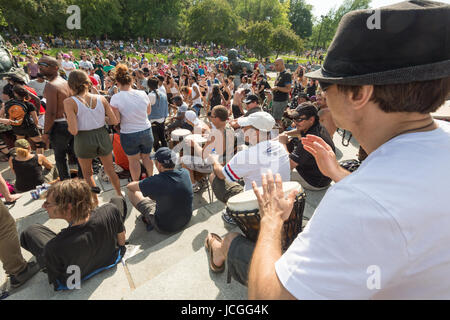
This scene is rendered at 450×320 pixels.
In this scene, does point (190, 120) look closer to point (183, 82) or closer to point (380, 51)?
point (380, 51)

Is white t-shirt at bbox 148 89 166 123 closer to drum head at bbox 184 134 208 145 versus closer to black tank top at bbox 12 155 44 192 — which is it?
drum head at bbox 184 134 208 145

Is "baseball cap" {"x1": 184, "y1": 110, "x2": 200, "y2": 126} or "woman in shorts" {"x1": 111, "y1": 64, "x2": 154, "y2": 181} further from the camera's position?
"baseball cap" {"x1": 184, "y1": 110, "x2": 200, "y2": 126}

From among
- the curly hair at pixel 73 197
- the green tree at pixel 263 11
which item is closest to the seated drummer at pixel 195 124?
the curly hair at pixel 73 197

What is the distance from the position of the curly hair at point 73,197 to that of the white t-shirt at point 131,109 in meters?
1.67

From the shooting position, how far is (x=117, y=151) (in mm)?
4754

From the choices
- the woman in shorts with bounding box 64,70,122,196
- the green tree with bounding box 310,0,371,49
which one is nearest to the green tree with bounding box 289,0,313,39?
the green tree with bounding box 310,0,371,49

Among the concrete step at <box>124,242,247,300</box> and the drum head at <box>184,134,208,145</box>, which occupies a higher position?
the drum head at <box>184,134,208,145</box>

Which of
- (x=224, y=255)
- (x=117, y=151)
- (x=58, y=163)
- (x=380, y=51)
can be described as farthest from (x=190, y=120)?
(x=380, y=51)

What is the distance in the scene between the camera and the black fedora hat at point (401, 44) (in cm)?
77

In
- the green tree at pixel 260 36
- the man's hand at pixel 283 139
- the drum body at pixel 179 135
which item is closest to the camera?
the man's hand at pixel 283 139

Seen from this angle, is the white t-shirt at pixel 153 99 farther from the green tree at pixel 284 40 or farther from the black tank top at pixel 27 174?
the green tree at pixel 284 40

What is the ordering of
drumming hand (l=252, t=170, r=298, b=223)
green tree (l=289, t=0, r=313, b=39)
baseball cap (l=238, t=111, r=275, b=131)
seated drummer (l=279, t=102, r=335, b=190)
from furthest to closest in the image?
green tree (l=289, t=0, r=313, b=39), seated drummer (l=279, t=102, r=335, b=190), baseball cap (l=238, t=111, r=275, b=131), drumming hand (l=252, t=170, r=298, b=223)

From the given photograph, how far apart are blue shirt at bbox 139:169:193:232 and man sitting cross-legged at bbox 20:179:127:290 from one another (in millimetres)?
585

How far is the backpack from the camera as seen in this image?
4809mm
